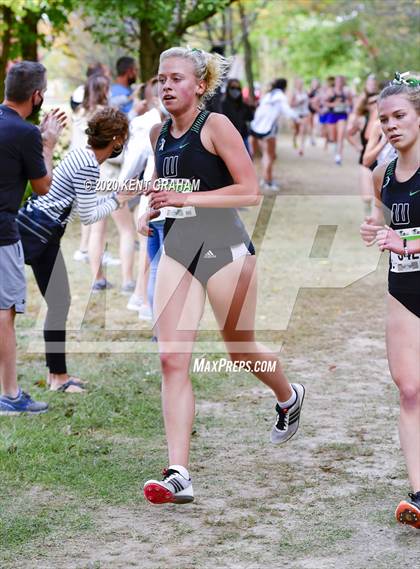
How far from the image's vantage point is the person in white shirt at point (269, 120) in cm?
2062

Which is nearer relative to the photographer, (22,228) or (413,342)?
(413,342)

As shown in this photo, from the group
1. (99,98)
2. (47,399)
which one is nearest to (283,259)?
(99,98)

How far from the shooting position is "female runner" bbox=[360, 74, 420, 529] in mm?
4914

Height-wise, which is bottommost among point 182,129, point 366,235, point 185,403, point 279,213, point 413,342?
point 279,213

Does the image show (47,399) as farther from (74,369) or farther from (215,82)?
(215,82)

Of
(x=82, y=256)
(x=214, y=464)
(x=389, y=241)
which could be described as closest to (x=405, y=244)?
(x=389, y=241)

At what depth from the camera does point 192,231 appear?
17.5 feet

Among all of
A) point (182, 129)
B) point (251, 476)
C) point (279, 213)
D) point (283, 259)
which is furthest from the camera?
point (279, 213)

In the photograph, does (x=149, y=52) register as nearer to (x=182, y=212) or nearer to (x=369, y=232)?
(x=182, y=212)

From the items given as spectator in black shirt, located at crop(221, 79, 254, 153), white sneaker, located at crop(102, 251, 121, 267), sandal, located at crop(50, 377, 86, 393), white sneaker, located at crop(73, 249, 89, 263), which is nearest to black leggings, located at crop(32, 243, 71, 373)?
sandal, located at crop(50, 377, 86, 393)

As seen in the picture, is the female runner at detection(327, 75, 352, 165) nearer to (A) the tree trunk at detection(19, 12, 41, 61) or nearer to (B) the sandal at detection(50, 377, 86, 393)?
(A) the tree trunk at detection(19, 12, 41, 61)

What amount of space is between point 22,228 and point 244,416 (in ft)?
6.32

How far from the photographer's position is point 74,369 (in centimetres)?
825

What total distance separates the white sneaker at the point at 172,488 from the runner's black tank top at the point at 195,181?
1117mm
